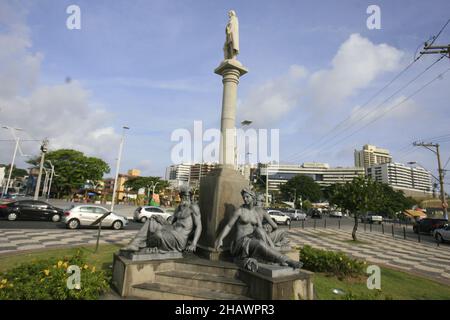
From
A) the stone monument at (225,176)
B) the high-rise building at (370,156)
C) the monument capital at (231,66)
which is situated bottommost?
the stone monument at (225,176)

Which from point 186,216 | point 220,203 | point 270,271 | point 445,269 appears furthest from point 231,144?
point 445,269

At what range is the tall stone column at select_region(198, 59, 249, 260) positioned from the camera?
6646 millimetres

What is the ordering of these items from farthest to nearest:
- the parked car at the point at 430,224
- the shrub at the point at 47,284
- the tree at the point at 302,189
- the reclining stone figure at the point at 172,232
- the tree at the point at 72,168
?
1. the tree at the point at 302,189
2. the tree at the point at 72,168
3. the parked car at the point at 430,224
4. the reclining stone figure at the point at 172,232
5. the shrub at the point at 47,284

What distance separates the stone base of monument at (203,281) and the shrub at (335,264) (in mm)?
2897

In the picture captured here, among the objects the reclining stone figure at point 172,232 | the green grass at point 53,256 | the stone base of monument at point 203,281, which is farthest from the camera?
the green grass at point 53,256

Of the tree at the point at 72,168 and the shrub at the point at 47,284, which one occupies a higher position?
the tree at the point at 72,168

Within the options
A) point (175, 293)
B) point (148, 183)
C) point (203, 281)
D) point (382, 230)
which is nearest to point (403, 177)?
point (148, 183)

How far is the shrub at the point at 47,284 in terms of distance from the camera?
3735mm

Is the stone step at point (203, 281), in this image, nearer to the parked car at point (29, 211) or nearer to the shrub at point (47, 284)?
the shrub at point (47, 284)

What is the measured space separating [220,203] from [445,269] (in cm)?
934

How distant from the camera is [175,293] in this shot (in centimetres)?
458

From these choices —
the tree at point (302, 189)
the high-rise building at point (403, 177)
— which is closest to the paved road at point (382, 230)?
the tree at point (302, 189)
